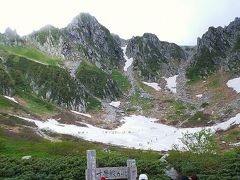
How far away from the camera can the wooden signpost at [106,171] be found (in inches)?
927

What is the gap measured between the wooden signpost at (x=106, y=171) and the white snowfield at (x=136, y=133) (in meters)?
69.5

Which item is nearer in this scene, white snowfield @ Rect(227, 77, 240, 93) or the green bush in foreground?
the green bush in foreground

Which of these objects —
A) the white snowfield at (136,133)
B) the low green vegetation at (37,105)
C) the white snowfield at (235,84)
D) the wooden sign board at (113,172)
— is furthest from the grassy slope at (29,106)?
the wooden sign board at (113,172)

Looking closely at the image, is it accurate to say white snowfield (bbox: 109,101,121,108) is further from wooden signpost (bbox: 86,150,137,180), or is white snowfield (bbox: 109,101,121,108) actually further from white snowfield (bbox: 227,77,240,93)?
wooden signpost (bbox: 86,150,137,180)

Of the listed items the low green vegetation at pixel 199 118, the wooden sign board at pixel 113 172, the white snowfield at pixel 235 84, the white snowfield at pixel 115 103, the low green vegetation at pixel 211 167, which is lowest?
the wooden sign board at pixel 113 172

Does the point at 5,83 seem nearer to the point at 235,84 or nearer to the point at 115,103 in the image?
the point at 115,103

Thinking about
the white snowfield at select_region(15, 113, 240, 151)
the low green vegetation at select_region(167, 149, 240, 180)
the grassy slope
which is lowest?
the low green vegetation at select_region(167, 149, 240, 180)

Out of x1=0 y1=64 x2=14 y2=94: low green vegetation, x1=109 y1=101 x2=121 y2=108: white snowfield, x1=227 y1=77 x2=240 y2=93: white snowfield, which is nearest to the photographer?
x1=0 y1=64 x2=14 y2=94: low green vegetation

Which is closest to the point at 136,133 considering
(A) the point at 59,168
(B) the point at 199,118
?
(B) the point at 199,118

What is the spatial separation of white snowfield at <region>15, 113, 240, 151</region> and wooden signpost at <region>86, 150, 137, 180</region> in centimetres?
6953

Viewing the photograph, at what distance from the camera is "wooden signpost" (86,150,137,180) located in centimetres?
2355

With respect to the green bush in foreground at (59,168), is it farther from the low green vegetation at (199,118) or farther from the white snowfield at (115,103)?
the white snowfield at (115,103)

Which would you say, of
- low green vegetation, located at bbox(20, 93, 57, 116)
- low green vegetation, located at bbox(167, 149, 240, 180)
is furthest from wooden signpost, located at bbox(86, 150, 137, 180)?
low green vegetation, located at bbox(20, 93, 57, 116)

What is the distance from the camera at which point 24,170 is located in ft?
158
